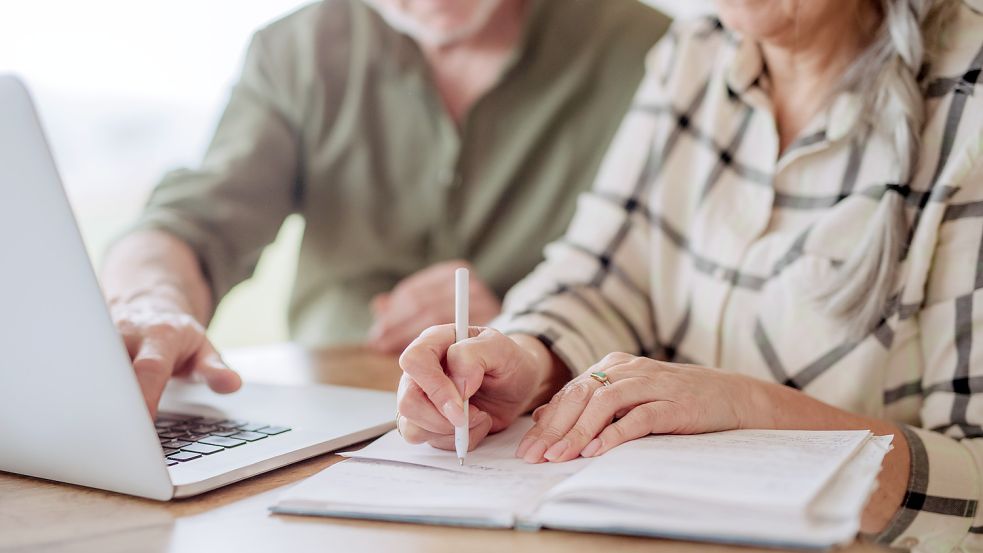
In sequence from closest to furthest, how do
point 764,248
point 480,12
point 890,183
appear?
1. point 890,183
2. point 764,248
3. point 480,12

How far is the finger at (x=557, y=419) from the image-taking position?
2.18 ft

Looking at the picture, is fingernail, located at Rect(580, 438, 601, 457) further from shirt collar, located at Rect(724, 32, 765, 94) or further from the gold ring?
shirt collar, located at Rect(724, 32, 765, 94)

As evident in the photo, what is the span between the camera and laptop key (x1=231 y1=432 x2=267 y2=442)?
75 cm

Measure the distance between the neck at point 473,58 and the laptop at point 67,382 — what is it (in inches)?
36.7

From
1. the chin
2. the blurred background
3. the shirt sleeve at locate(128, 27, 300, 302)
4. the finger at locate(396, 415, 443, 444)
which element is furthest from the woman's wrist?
the blurred background

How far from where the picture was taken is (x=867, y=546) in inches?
20.9

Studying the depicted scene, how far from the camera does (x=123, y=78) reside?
244 cm

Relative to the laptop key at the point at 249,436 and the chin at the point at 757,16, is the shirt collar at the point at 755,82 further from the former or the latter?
the laptop key at the point at 249,436

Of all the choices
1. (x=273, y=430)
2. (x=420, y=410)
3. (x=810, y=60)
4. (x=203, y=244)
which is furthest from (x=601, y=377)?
(x=203, y=244)

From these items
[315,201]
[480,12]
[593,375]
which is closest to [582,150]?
[480,12]

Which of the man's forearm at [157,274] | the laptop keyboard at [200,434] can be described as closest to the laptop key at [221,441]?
the laptop keyboard at [200,434]

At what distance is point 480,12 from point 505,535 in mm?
1155

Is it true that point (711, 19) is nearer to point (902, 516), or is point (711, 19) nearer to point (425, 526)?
point (902, 516)

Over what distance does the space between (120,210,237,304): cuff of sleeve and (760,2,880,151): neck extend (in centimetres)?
84
